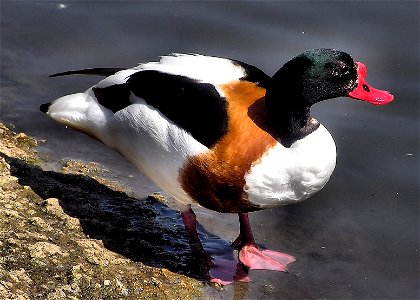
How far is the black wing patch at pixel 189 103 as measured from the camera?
4203mm

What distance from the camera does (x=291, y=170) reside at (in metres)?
4.17

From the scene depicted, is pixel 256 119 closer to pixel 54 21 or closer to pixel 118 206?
pixel 118 206

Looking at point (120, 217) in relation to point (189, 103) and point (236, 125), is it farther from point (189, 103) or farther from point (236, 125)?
point (236, 125)

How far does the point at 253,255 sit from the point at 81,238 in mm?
1103

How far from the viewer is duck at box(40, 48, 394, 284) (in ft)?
13.7

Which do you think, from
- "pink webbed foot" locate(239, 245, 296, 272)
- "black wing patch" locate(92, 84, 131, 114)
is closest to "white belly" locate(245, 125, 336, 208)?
"pink webbed foot" locate(239, 245, 296, 272)

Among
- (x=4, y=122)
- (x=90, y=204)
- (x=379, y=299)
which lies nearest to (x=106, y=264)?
(x=90, y=204)

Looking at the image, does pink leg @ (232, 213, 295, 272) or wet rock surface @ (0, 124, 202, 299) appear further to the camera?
pink leg @ (232, 213, 295, 272)

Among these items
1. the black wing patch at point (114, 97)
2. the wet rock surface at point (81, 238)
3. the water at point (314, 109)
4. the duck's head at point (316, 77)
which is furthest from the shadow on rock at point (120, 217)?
the duck's head at point (316, 77)

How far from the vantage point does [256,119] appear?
13.8 feet

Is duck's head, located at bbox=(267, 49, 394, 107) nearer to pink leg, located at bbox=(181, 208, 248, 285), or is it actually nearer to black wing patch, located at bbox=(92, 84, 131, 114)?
black wing patch, located at bbox=(92, 84, 131, 114)

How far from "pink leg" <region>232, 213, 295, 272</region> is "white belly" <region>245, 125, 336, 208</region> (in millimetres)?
676

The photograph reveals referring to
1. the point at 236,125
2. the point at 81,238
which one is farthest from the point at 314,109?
the point at 81,238

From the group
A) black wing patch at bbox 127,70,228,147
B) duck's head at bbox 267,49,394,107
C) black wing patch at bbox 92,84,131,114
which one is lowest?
black wing patch at bbox 92,84,131,114
